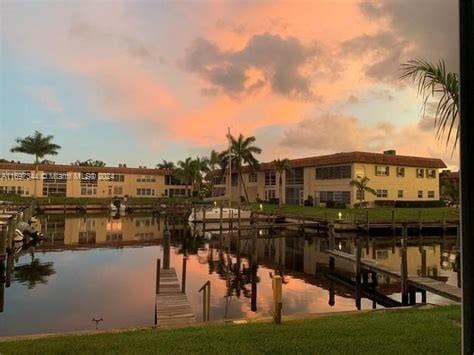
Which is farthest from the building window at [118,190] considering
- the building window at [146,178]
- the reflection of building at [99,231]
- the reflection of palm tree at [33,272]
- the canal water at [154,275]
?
the reflection of palm tree at [33,272]

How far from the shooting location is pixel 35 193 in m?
67.6

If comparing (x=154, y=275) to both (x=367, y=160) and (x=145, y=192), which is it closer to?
(x=367, y=160)

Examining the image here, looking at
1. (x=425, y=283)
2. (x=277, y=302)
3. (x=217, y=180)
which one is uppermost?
(x=217, y=180)

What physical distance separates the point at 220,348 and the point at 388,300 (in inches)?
447

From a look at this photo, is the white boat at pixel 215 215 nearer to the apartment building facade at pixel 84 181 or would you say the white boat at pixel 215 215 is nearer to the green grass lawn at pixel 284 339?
the green grass lawn at pixel 284 339

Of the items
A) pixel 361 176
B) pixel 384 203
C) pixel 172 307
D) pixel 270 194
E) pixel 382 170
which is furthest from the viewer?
pixel 270 194

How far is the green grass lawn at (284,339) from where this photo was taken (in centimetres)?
667

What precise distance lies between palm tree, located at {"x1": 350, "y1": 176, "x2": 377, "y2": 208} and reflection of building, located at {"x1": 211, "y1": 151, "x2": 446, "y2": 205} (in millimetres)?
557

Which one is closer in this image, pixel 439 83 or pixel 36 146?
pixel 439 83

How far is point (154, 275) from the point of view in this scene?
67.6 ft

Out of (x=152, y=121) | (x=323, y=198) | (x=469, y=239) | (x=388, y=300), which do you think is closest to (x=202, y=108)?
(x=152, y=121)

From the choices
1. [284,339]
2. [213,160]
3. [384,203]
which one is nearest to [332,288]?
[284,339]

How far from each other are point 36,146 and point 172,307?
6682cm

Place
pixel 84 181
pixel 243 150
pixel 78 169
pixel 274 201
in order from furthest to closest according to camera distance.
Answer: pixel 84 181 → pixel 78 169 → pixel 274 201 → pixel 243 150
